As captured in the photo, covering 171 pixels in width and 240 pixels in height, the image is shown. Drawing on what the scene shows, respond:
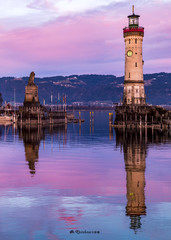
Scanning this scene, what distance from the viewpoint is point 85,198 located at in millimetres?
34375

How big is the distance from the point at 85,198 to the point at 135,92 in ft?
318

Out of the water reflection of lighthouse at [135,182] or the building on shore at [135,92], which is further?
the building on shore at [135,92]

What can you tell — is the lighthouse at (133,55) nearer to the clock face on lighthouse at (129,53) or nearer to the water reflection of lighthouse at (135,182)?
the clock face on lighthouse at (129,53)

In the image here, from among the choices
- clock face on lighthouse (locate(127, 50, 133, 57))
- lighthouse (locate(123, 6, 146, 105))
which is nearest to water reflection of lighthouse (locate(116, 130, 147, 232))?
lighthouse (locate(123, 6, 146, 105))

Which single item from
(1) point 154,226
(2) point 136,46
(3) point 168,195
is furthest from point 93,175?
(2) point 136,46

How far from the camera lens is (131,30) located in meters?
127

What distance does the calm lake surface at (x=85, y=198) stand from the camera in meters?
26.2

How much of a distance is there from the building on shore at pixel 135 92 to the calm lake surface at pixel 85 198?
229 feet

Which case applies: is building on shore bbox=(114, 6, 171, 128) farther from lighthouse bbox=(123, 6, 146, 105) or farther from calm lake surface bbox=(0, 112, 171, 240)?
calm lake surface bbox=(0, 112, 171, 240)

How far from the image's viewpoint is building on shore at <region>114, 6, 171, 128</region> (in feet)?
417

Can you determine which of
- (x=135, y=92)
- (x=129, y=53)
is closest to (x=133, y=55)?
(x=129, y=53)

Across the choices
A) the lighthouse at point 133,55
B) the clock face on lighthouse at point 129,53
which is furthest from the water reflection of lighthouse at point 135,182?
the clock face on lighthouse at point 129,53

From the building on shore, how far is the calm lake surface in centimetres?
6993

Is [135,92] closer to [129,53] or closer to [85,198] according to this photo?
[129,53]
